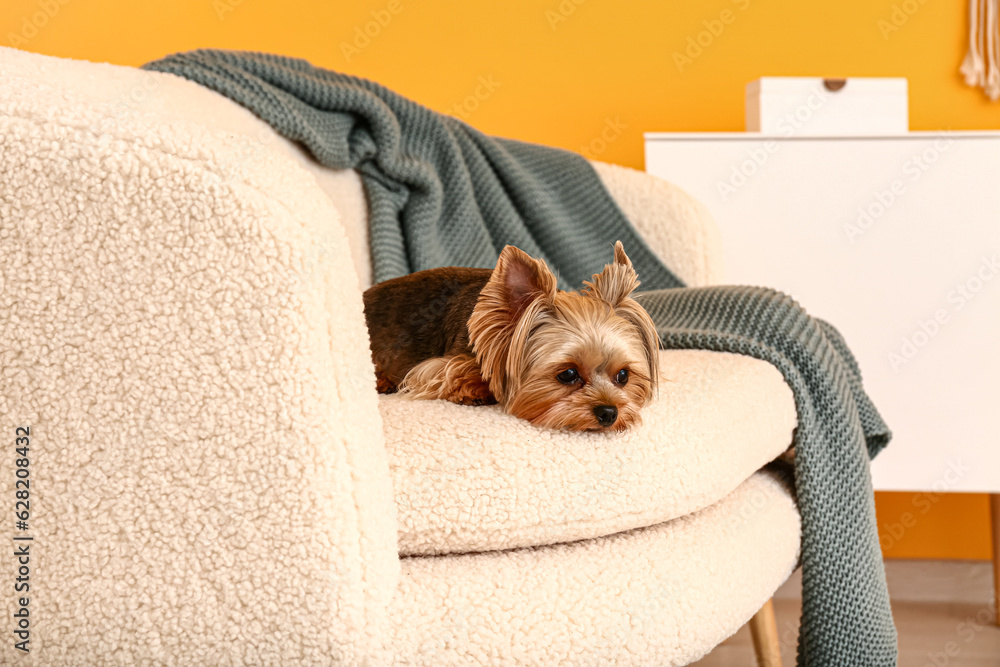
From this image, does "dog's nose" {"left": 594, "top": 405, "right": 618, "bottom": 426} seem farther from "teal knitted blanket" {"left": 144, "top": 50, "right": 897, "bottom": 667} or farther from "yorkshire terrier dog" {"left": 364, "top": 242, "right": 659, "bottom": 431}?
"teal knitted blanket" {"left": 144, "top": 50, "right": 897, "bottom": 667}

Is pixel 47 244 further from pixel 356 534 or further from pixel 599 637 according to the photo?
pixel 599 637

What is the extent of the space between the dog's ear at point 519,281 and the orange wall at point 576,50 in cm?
179

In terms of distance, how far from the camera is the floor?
84.6 inches

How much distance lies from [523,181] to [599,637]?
1.28 m

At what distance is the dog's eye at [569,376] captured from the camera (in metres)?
1.13

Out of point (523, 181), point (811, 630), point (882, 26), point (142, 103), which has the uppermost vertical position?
point (882, 26)

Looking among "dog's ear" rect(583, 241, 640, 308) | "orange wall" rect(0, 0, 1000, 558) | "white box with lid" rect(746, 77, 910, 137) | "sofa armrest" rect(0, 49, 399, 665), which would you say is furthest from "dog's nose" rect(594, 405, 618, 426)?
"orange wall" rect(0, 0, 1000, 558)

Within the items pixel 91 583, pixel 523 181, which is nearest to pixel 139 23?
pixel 523 181

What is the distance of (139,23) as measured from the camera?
9.07ft

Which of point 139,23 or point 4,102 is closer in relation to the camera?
point 4,102

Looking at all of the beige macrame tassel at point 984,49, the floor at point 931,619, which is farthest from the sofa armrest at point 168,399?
the beige macrame tassel at point 984,49

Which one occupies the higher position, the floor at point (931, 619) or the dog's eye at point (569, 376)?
the dog's eye at point (569, 376)

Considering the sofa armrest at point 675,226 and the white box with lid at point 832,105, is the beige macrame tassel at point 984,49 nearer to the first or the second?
the white box with lid at point 832,105

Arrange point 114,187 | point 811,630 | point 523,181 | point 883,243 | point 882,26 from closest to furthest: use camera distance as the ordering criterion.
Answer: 1. point 114,187
2. point 811,630
3. point 523,181
4. point 883,243
5. point 882,26
